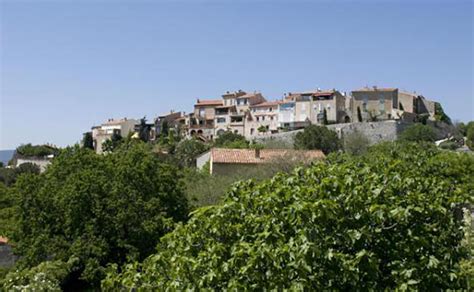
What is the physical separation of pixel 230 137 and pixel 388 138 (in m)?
22.5

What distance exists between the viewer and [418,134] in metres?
64.7

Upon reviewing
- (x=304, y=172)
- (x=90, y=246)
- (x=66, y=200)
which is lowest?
(x=90, y=246)

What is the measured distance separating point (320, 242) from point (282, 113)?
8280cm

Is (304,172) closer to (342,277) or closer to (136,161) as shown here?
(342,277)

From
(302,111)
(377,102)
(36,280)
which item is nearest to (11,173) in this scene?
(302,111)

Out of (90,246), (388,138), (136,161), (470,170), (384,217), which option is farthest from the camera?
(388,138)

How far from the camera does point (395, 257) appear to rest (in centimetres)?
704

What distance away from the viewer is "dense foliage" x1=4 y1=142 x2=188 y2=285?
19.5 meters

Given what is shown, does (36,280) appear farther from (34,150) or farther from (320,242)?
(34,150)

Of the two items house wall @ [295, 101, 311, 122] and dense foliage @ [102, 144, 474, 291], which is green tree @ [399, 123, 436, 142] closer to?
house wall @ [295, 101, 311, 122]

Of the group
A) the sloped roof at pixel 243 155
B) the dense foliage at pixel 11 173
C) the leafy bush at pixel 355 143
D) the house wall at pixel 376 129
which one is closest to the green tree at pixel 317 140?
the leafy bush at pixel 355 143

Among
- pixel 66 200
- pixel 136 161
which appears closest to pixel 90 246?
pixel 66 200

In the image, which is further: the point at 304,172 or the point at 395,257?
the point at 304,172

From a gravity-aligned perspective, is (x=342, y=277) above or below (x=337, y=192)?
below
